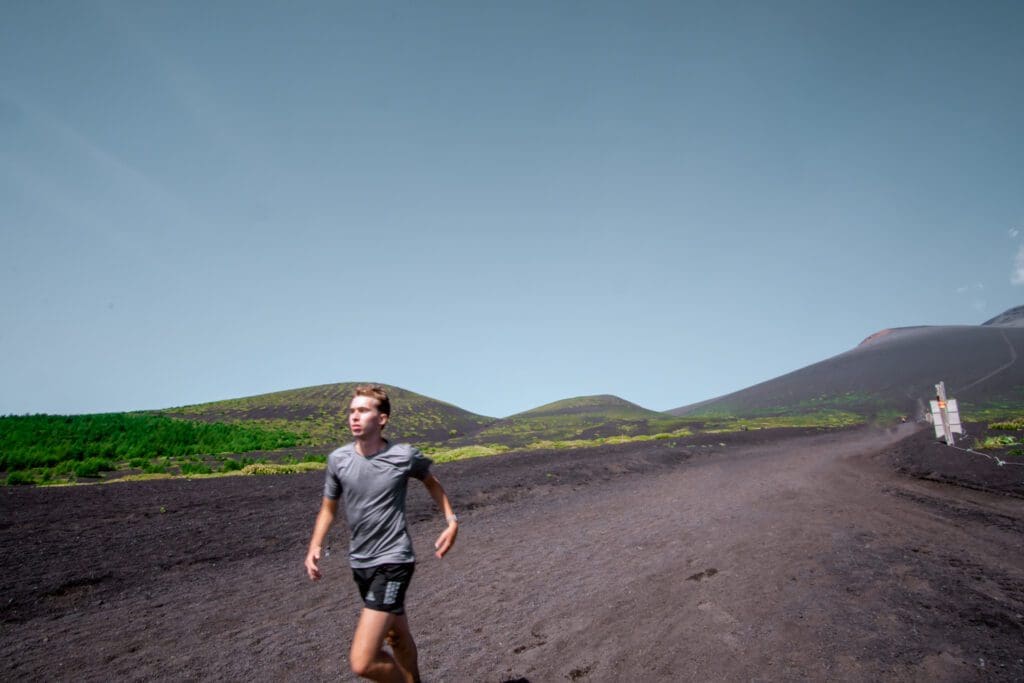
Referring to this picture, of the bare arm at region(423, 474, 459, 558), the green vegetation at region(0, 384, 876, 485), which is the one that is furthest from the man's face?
the green vegetation at region(0, 384, 876, 485)

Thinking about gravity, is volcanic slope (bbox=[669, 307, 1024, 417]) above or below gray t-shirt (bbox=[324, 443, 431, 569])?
above

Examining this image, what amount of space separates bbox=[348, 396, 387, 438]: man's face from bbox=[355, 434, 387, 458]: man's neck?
6 cm

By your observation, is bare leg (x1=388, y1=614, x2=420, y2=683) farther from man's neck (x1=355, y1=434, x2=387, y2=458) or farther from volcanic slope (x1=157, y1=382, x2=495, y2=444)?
volcanic slope (x1=157, y1=382, x2=495, y2=444)

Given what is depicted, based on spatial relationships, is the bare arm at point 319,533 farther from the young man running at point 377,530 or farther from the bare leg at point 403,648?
the bare leg at point 403,648

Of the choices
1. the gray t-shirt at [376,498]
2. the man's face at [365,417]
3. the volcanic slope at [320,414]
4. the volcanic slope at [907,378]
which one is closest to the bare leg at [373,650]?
the gray t-shirt at [376,498]

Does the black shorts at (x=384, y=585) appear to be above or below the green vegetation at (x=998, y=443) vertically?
above

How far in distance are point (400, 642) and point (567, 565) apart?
5.05 meters

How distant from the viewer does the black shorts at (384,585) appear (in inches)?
129

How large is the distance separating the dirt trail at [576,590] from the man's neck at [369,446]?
8.34ft

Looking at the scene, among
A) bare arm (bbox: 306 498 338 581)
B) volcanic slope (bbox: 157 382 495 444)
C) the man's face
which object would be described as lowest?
bare arm (bbox: 306 498 338 581)

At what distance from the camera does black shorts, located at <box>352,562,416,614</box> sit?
129 inches

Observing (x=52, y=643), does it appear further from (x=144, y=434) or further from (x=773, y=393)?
(x=773, y=393)

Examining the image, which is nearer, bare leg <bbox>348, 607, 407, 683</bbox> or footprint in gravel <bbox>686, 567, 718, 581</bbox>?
bare leg <bbox>348, 607, 407, 683</bbox>

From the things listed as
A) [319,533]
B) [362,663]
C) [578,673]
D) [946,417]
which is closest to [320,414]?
[946,417]
